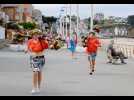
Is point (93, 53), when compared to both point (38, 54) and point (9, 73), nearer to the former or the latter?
point (9, 73)

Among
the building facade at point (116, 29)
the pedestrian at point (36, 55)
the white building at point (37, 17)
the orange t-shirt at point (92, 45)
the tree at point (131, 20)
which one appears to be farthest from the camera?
the white building at point (37, 17)

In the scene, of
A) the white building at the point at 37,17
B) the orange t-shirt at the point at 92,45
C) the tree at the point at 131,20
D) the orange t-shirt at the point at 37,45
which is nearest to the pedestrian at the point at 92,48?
the orange t-shirt at the point at 92,45

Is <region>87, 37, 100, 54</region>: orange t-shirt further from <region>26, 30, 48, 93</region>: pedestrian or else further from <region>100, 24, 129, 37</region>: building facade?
<region>100, 24, 129, 37</region>: building facade

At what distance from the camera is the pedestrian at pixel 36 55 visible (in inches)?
512

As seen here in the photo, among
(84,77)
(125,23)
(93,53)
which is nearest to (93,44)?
(93,53)

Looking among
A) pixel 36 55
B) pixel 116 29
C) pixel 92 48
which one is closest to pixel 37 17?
pixel 116 29

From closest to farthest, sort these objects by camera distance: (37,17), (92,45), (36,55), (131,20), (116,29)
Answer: (36,55) → (92,45) → (131,20) → (116,29) → (37,17)

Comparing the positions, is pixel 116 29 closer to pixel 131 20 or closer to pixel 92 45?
pixel 131 20

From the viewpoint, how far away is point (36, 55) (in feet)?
42.9

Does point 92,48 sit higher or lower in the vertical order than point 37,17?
lower

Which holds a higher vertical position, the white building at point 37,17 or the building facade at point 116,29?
the white building at point 37,17

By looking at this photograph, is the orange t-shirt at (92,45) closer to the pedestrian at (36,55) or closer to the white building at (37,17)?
the pedestrian at (36,55)

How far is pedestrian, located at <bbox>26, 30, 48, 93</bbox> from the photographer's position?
13.0 m
